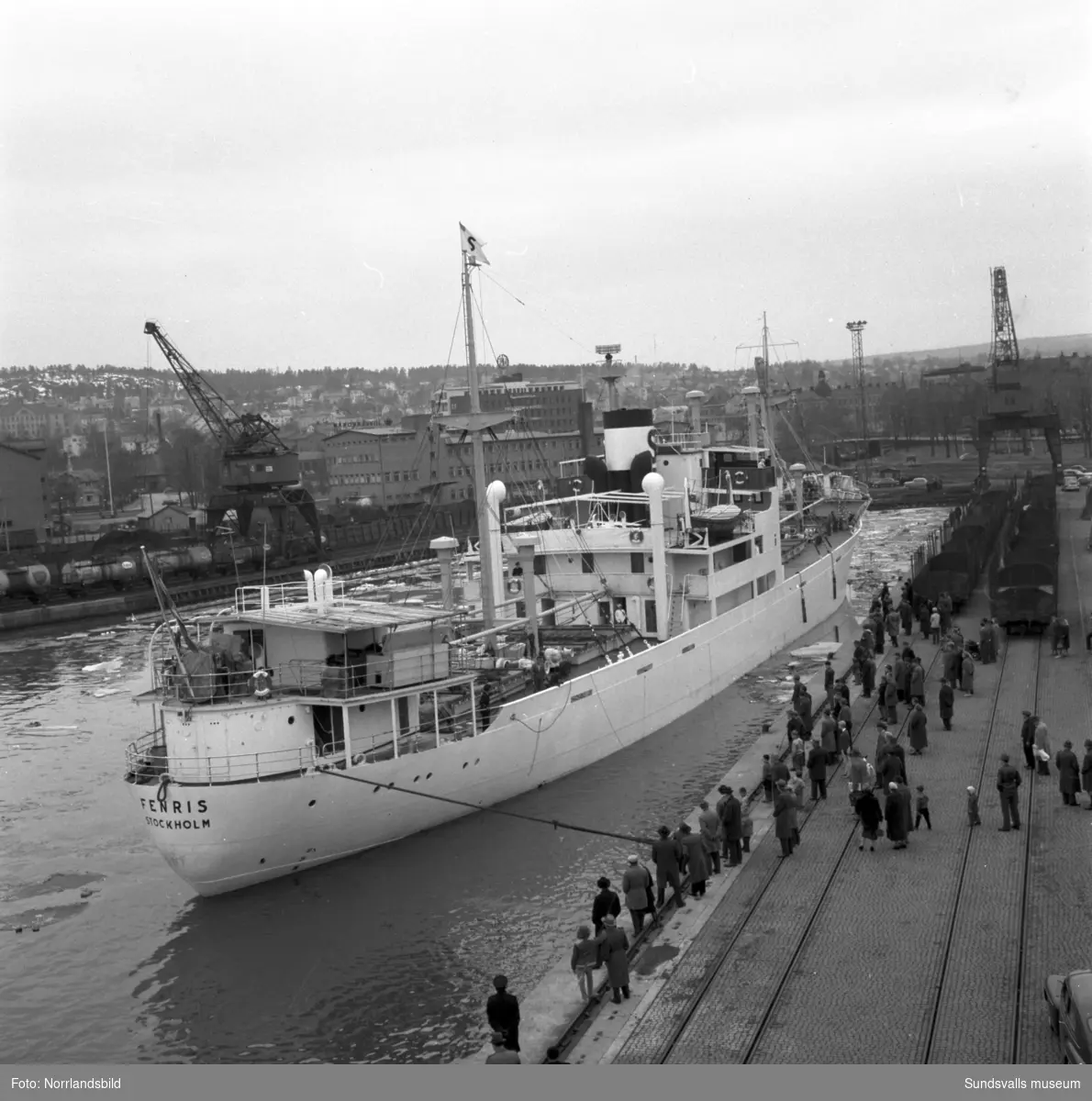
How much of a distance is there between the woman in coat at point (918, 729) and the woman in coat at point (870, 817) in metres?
4.11

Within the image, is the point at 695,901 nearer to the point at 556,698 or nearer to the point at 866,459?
the point at 556,698

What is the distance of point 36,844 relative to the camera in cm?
2003

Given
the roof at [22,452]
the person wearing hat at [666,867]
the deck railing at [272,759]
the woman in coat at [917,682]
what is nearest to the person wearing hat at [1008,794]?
the person wearing hat at [666,867]

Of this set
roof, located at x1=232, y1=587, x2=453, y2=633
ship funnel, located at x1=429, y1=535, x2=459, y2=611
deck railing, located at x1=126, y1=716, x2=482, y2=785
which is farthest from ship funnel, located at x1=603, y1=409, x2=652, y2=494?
deck railing, located at x1=126, y1=716, x2=482, y2=785

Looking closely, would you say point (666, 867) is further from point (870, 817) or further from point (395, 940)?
point (395, 940)

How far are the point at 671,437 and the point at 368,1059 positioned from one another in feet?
73.2

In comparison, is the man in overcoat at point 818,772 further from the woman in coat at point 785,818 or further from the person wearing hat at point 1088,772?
the person wearing hat at point 1088,772

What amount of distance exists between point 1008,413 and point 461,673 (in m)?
65.7

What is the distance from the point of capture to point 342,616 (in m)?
18.5

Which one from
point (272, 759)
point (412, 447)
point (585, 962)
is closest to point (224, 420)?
point (412, 447)

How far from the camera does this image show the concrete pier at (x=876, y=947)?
10.7 metres

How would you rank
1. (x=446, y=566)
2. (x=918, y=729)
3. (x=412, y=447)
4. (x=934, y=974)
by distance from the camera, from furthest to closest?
(x=412, y=447), (x=446, y=566), (x=918, y=729), (x=934, y=974)

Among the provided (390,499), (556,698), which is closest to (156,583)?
(556,698)

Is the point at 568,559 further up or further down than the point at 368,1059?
further up
